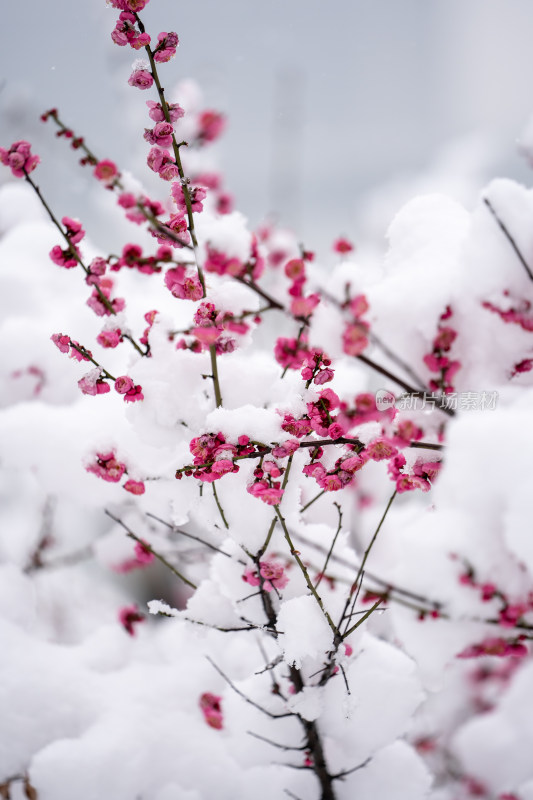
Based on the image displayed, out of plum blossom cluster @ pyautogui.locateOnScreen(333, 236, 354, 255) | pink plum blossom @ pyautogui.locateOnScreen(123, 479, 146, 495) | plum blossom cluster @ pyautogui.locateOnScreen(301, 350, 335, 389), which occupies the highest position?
plum blossom cluster @ pyautogui.locateOnScreen(333, 236, 354, 255)

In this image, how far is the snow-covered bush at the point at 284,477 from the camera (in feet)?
3.22

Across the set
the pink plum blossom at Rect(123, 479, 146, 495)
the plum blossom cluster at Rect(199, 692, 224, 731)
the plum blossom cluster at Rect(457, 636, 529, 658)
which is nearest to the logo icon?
the plum blossom cluster at Rect(457, 636, 529, 658)

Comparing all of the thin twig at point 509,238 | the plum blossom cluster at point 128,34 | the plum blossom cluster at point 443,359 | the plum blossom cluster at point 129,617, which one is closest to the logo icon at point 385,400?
the plum blossom cluster at point 443,359

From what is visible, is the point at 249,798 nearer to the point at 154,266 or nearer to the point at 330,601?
the point at 330,601

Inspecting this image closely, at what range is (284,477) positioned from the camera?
1288 millimetres

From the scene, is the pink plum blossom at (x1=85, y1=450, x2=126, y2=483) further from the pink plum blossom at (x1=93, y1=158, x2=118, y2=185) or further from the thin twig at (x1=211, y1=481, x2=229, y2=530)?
the pink plum blossom at (x1=93, y1=158, x2=118, y2=185)

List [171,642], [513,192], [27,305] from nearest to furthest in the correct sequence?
[513,192]
[171,642]
[27,305]

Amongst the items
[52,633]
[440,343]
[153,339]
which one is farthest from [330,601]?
[52,633]

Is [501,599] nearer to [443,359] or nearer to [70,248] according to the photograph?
[443,359]

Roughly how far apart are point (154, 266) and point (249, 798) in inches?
80.8

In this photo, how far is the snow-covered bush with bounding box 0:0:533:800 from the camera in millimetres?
982

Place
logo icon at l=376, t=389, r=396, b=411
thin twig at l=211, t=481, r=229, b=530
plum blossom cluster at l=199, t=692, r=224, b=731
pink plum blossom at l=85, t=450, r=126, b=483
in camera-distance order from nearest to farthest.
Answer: logo icon at l=376, t=389, r=396, b=411 < thin twig at l=211, t=481, r=229, b=530 < pink plum blossom at l=85, t=450, r=126, b=483 < plum blossom cluster at l=199, t=692, r=224, b=731

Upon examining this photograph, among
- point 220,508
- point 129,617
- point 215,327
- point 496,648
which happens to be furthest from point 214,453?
point 129,617

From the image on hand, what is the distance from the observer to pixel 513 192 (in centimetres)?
107
